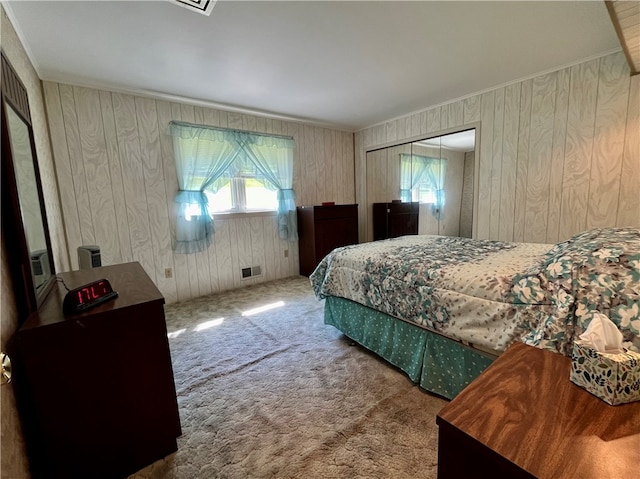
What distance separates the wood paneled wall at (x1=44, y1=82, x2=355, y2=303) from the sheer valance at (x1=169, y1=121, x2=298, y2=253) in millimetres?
104

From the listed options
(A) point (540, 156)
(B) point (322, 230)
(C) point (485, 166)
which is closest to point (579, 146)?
(A) point (540, 156)

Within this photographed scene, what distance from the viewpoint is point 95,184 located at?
2.72 metres

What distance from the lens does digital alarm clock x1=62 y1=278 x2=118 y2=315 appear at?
1.04 meters

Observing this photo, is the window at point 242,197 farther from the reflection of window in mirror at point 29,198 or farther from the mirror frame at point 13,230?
the mirror frame at point 13,230

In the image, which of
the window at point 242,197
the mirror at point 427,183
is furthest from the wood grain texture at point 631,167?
the window at point 242,197

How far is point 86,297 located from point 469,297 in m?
1.70

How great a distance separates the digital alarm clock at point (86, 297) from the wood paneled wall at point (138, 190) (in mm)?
2052

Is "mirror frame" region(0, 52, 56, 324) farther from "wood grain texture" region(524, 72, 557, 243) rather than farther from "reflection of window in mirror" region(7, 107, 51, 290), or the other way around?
"wood grain texture" region(524, 72, 557, 243)

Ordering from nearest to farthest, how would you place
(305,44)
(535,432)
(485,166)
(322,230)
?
(535,432), (305,44), (485,166), (322,230)

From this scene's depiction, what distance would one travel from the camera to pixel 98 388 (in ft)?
3.51

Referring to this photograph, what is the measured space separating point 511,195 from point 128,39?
361 centimetres

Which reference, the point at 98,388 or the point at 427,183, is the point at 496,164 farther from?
the point at 98,388

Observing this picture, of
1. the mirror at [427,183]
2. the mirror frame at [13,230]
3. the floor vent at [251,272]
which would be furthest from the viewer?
the floor vent at [251,272]

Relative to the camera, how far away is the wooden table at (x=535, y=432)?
21.5 inches
